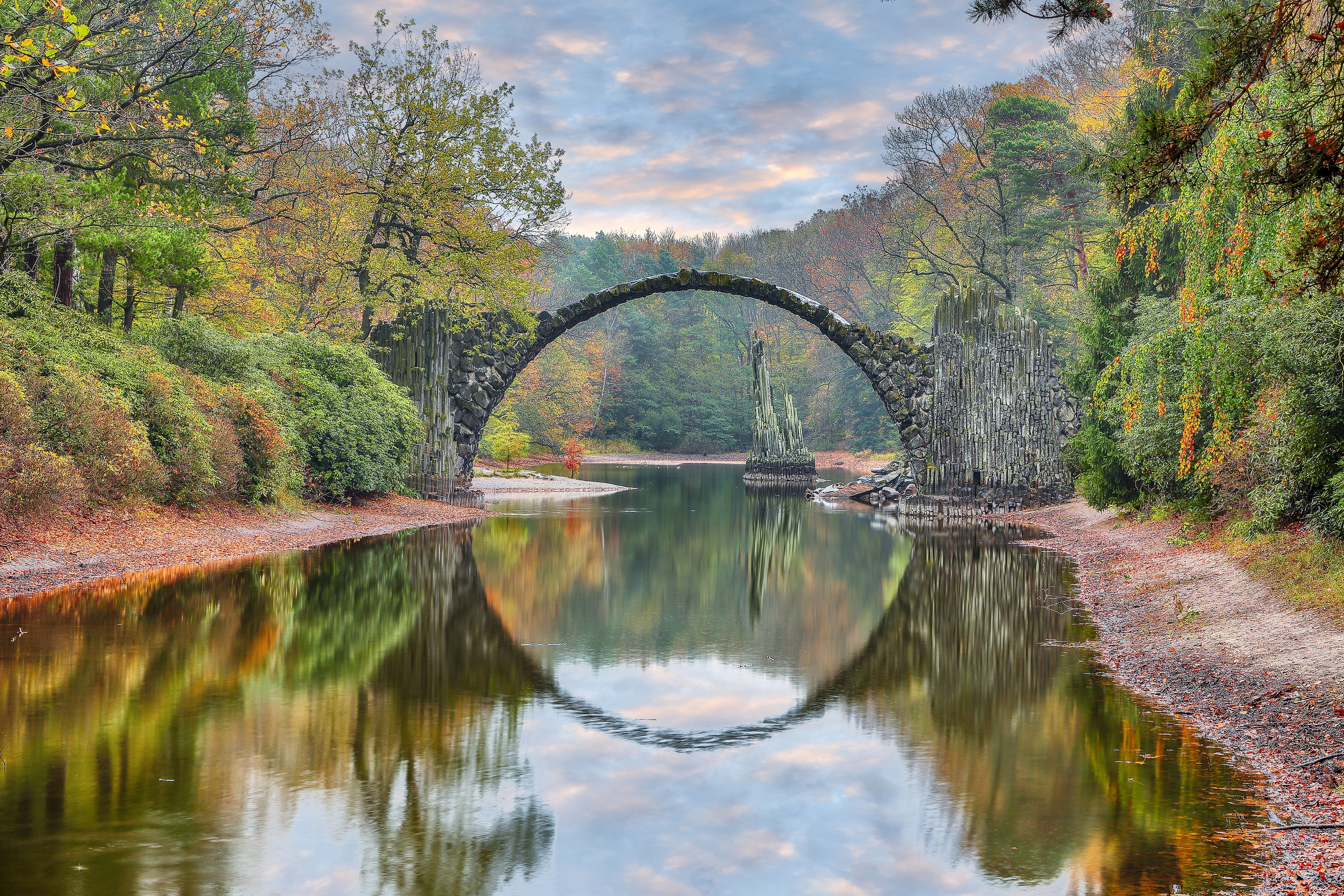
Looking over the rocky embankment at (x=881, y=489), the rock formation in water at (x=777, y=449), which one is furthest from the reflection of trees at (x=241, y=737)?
the rock formation in water at (x=777, y=449)

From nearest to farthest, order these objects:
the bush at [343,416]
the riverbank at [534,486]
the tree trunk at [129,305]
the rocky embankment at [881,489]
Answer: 1. the tree trunk at [129,305]
2. the bush at [343,416]
3. the rocky embankment at [881,489]
4. the riverbank at [534,486]

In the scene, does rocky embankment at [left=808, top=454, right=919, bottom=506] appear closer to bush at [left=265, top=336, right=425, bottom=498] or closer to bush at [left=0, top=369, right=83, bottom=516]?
bush at [left=265, top=336, right=425, bottom=498]

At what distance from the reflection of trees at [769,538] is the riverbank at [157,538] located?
6.38m

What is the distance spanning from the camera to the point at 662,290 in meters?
22.2

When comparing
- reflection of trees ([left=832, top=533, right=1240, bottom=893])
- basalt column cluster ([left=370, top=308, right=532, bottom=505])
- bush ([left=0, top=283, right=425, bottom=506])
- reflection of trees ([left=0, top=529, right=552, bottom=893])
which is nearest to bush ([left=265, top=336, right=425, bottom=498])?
bush ([left=0, top=283, right=425, bottom=506])

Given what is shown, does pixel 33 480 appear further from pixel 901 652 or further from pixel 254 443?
pixel 901 652

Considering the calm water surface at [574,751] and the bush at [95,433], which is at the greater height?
the bush at [95,433]

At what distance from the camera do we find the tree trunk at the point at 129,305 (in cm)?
1681

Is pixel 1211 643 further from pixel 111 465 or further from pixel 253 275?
pixel 253 275

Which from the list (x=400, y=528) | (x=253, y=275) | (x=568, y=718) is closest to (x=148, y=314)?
(x=253, y=275)

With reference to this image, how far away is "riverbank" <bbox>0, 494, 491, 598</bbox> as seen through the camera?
10133 mm

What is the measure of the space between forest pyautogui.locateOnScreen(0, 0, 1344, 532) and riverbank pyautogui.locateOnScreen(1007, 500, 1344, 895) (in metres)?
1.13

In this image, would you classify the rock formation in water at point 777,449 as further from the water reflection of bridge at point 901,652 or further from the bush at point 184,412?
the water reflection of bridge at point 901,652

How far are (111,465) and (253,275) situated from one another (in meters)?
9.49
